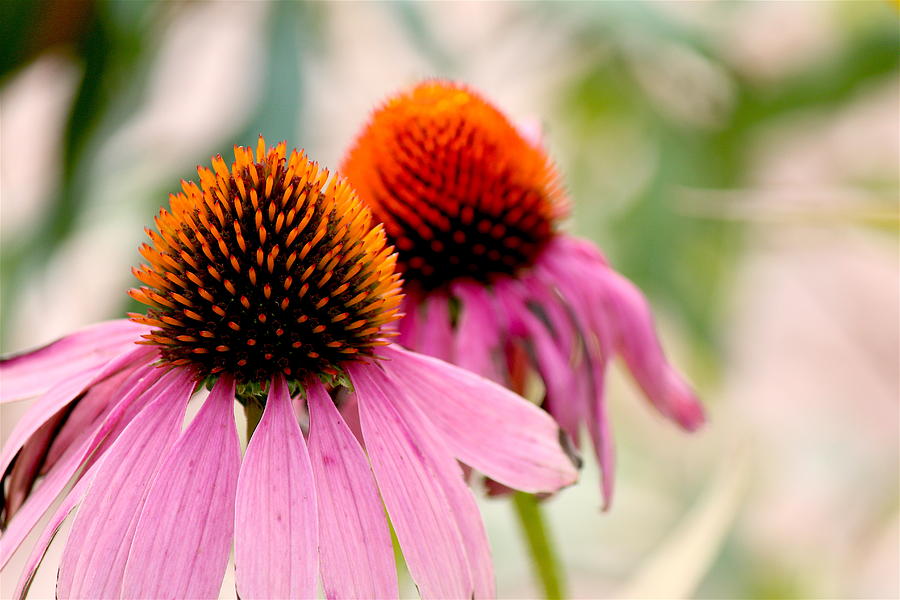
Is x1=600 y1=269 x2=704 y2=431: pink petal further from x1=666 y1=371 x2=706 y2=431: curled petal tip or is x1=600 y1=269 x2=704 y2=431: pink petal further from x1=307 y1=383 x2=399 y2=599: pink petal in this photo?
x1=307 y1=383 x2=399 y2=599: pink petal

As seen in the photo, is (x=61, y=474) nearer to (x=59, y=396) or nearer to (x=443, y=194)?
(x=59, y=396)

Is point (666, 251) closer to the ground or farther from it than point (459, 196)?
closer to the ground

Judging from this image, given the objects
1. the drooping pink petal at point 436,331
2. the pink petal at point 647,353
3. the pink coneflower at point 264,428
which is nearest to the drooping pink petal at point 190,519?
the pink coneflower at point 264,428

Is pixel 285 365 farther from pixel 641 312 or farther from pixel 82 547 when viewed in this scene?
pixel 641 312

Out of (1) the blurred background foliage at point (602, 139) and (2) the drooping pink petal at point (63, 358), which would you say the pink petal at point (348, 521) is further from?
(1) the blurred background foliage at point (602, 139)

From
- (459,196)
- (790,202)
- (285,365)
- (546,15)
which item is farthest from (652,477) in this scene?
(285,365)

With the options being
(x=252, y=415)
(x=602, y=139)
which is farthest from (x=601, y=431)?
(x=602, y=139)
